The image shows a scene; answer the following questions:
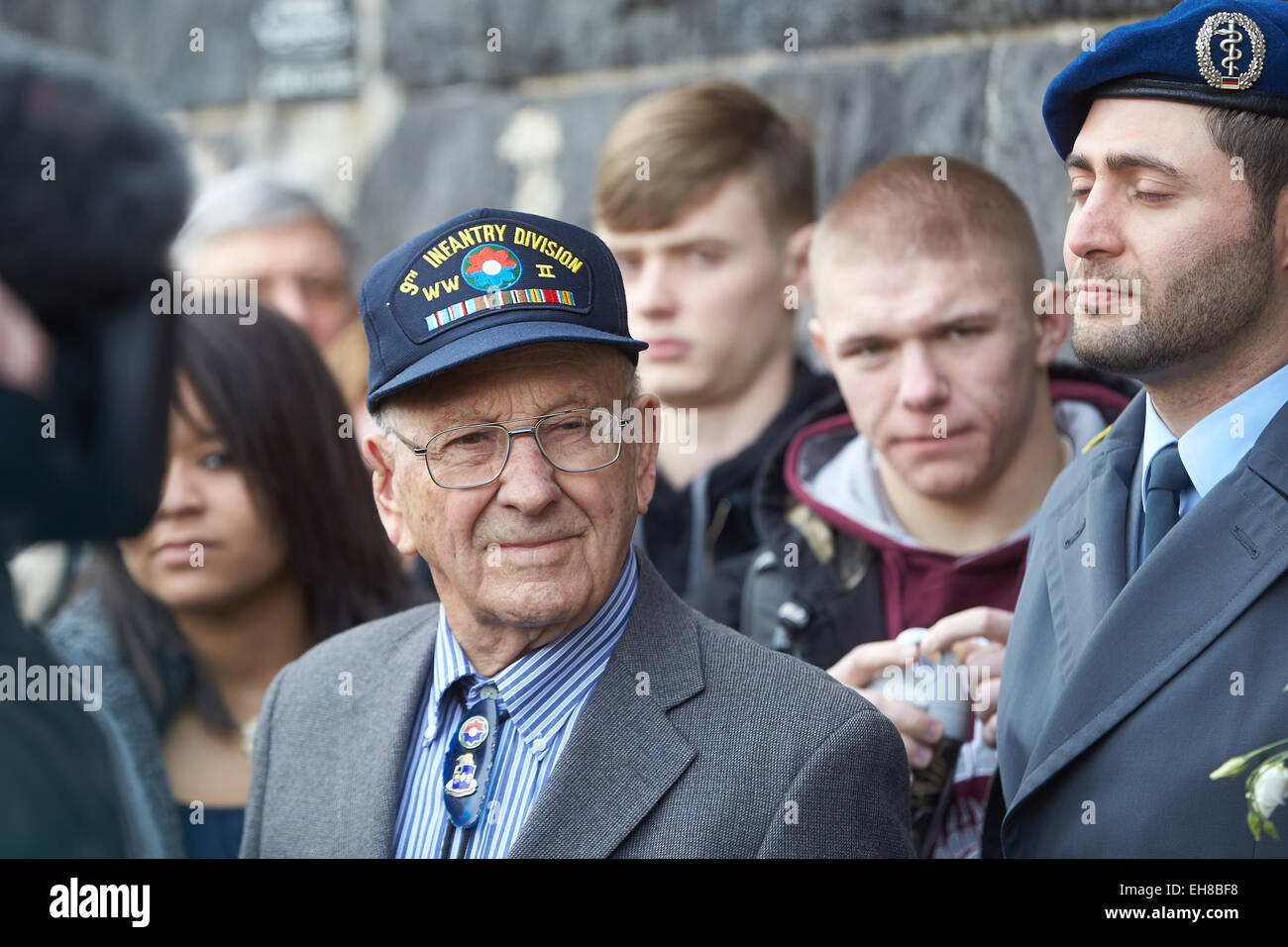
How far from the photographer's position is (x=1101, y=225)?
2.08 meters

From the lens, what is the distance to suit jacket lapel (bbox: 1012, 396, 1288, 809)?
1.90 m

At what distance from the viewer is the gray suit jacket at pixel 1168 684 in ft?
6.11

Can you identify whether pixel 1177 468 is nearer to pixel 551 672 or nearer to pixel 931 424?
pixel 931 424

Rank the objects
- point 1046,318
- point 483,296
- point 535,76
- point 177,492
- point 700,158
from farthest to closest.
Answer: point 535,76, point 700,158, point 177,492, point 1046,318, point 483,296

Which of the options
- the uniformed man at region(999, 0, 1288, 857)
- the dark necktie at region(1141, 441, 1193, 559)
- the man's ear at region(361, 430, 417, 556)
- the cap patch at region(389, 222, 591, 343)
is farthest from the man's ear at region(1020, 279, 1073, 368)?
the man's ear at region(361, 430, 417, 556)

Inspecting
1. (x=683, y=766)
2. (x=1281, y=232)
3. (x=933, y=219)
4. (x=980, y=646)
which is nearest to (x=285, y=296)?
(x=933, y=219)

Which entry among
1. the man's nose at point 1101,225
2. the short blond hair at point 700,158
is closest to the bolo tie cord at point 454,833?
the man's nose at point 1101,225

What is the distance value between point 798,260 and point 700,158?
0.34 m

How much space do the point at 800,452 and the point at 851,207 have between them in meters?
0.53

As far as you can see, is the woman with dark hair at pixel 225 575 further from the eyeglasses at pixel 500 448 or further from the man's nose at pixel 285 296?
the eyeglasses at pixel 500 448

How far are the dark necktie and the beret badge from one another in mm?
517

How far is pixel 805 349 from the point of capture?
4.01 meters

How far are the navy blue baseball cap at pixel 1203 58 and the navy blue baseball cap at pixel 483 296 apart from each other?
2.62 ft

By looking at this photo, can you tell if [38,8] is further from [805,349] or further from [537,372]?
[537,372]
